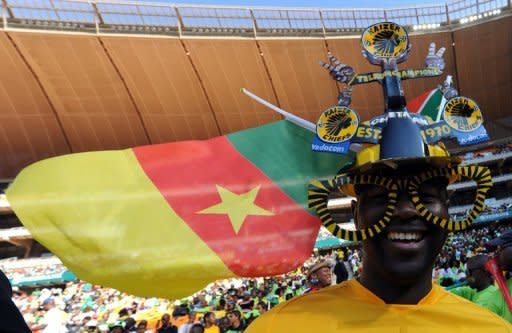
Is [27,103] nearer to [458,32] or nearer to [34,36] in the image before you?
[34,36]

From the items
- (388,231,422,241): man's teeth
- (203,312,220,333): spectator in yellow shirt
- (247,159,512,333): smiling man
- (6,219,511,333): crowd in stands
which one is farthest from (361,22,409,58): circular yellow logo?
(203,312,220,333): spectator in yellow shirt

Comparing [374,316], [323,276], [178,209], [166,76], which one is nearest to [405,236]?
[374,316]

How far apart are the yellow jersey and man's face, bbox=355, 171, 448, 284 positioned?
0.11 metres

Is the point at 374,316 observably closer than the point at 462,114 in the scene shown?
Yes

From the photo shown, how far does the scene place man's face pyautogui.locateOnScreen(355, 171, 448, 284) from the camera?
5.35ft

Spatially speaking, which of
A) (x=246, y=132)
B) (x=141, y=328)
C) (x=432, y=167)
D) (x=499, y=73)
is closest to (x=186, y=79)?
(x=499, y=73)

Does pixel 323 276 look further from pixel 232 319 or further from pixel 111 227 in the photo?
pixel 232 319

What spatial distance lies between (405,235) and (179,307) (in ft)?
31.6

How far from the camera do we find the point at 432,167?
1.68m

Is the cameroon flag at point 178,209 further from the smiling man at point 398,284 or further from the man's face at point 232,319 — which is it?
the man's face at point 232,319

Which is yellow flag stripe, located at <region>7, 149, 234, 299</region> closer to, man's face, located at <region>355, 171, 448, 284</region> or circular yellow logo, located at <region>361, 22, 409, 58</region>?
man's face, located at <region>355, 171, 448, 284</region>

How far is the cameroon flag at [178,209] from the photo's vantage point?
10.5 ft

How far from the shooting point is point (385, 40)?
1.86m

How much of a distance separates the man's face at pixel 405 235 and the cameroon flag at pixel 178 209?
1.86m
